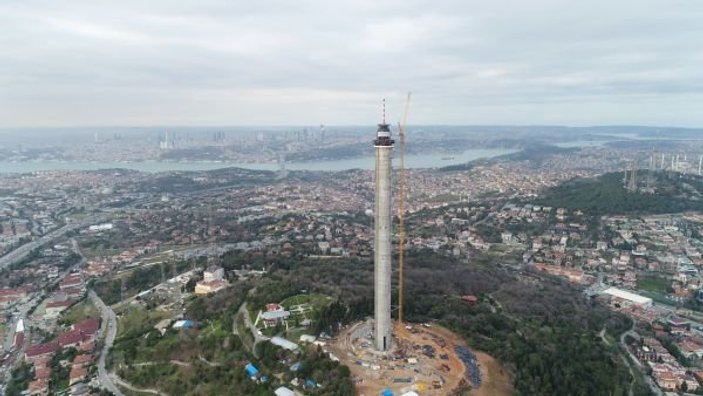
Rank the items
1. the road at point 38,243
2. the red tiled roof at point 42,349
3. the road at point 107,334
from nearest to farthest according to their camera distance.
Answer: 1. the road at point 107,334
2. the red tiled roof at point 42,349
3. the road at point 38,243

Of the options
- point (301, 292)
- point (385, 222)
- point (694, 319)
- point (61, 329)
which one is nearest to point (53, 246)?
point (61, 329)

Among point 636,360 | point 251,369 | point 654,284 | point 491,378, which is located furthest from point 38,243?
point 654,284

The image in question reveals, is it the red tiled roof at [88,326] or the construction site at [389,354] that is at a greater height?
the construction site at [389,354]

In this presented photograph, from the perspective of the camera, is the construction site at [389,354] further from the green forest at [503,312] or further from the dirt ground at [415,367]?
the green forest at [503,312]

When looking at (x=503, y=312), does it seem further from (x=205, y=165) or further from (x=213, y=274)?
(x=205, y=165)

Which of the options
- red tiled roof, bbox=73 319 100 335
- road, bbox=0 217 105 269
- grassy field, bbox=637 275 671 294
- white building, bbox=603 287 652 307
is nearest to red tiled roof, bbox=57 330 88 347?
red tiled roof, bbox=73 319 100 335

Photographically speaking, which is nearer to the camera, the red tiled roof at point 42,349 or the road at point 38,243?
the red tiled roof at point 42,349

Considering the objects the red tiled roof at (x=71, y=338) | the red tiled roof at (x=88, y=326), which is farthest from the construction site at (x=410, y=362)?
the red tiled roof at (x=88, y=326)

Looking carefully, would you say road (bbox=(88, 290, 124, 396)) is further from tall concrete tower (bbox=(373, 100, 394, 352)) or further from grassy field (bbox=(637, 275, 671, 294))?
grassy field (bbox=(637, 275, 671, 294))
